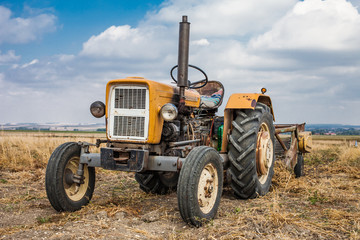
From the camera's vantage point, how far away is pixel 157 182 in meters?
5.72

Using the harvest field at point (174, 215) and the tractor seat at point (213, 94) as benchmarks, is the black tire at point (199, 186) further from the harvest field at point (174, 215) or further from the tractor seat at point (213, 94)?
the tractor seat at point (213, 94)

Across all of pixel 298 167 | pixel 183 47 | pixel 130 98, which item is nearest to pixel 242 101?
pixel 183 47

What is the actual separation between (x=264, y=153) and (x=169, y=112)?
1.93 m

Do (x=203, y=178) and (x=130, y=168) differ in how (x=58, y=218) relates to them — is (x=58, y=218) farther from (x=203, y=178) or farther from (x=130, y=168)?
(x=203, y=178)

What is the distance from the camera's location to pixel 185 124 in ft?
16.8

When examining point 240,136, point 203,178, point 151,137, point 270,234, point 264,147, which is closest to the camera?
point 270,234

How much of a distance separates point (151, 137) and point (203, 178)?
0.85 meters

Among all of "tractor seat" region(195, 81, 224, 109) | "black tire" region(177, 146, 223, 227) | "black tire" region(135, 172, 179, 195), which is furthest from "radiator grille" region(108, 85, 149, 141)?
"tractor seat" region(195, 81, 224, 109)

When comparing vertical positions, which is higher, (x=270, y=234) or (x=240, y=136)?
(x=240, y=136)

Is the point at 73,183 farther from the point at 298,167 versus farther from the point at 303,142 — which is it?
the point at 303,142

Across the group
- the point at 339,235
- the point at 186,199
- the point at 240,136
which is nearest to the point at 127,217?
the point at 186,199

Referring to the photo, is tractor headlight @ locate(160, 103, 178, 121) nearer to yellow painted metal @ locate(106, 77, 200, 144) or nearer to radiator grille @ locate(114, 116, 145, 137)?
yellow painted metal @ locate(106, 77, 200, 144)

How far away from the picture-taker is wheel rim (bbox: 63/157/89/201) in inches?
182

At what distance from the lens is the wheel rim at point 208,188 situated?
157 inches
